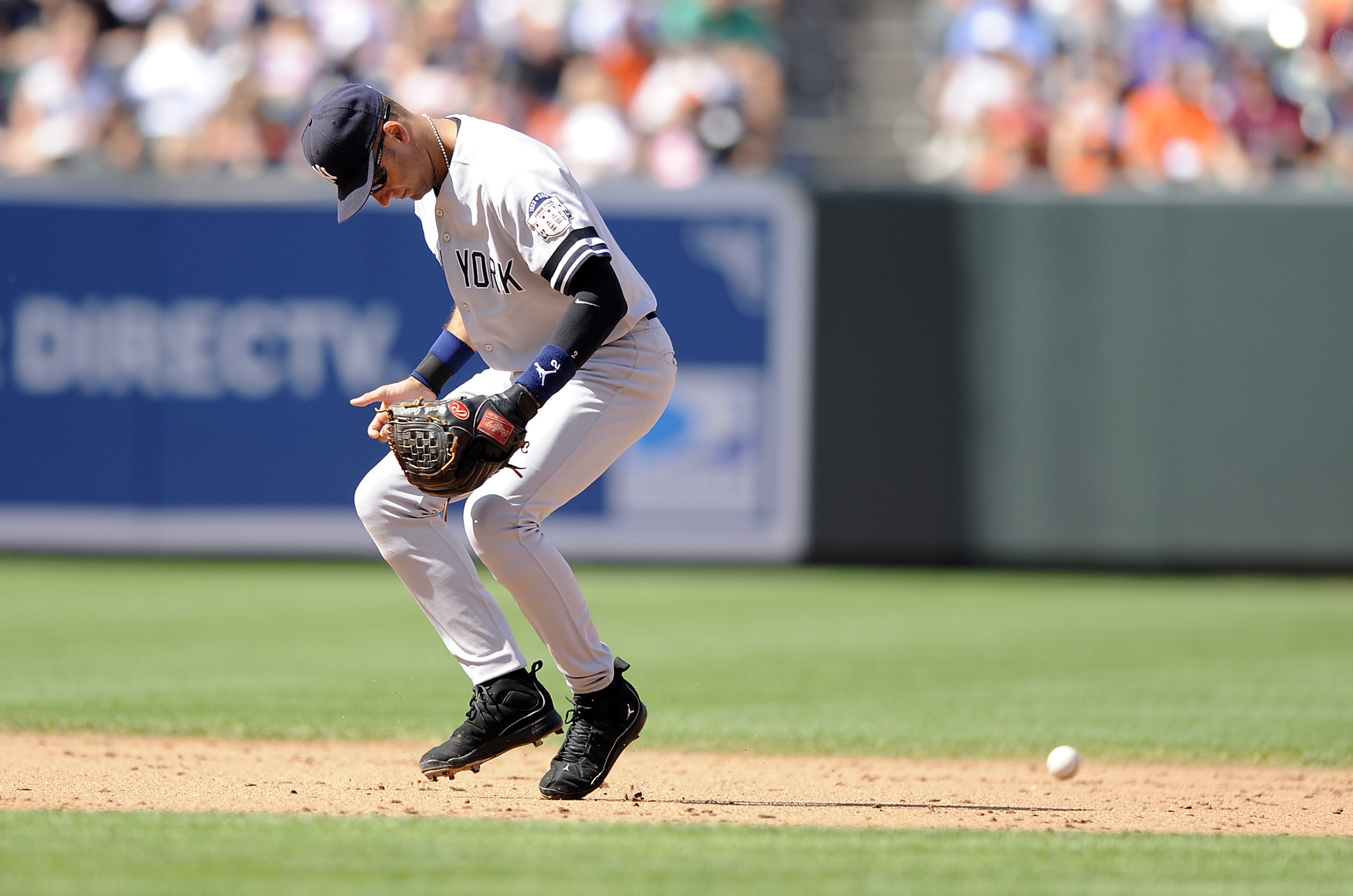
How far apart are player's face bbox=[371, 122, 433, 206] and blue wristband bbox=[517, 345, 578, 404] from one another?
54 centimetres

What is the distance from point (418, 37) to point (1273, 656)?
808cm

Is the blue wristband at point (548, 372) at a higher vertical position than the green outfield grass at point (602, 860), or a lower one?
higher

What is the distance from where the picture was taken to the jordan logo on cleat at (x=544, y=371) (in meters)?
4.19

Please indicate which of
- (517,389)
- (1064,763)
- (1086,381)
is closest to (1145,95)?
(1086,381)

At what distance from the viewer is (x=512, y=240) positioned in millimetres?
4340

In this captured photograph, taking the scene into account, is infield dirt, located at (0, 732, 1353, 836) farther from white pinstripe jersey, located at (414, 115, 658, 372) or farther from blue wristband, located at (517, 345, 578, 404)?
white pinstripe jersey, located at (414, 115, 658, 372)

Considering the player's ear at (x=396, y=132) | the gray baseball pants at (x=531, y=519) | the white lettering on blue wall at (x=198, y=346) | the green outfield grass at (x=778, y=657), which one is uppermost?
the player's ear at (x=396, y=132)

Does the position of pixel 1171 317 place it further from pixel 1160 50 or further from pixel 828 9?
pixel 828 9

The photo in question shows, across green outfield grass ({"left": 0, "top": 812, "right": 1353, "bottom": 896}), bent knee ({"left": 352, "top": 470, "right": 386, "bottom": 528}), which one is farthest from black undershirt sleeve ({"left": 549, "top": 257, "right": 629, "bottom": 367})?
green outfield grass ({"left": 0, "top": 812, "right": 1353, "bottom": 896})

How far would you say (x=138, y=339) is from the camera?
11.2m

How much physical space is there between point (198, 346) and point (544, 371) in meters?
7.55

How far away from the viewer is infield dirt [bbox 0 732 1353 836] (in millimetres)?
4418

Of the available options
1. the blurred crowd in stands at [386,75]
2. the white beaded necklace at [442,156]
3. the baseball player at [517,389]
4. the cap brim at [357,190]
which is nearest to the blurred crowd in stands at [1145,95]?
the blurred crowd in stands at [386,75]

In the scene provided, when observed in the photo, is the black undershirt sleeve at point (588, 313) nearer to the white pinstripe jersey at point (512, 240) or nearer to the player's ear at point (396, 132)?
the white pinstripe jersey at point (512, 240)
